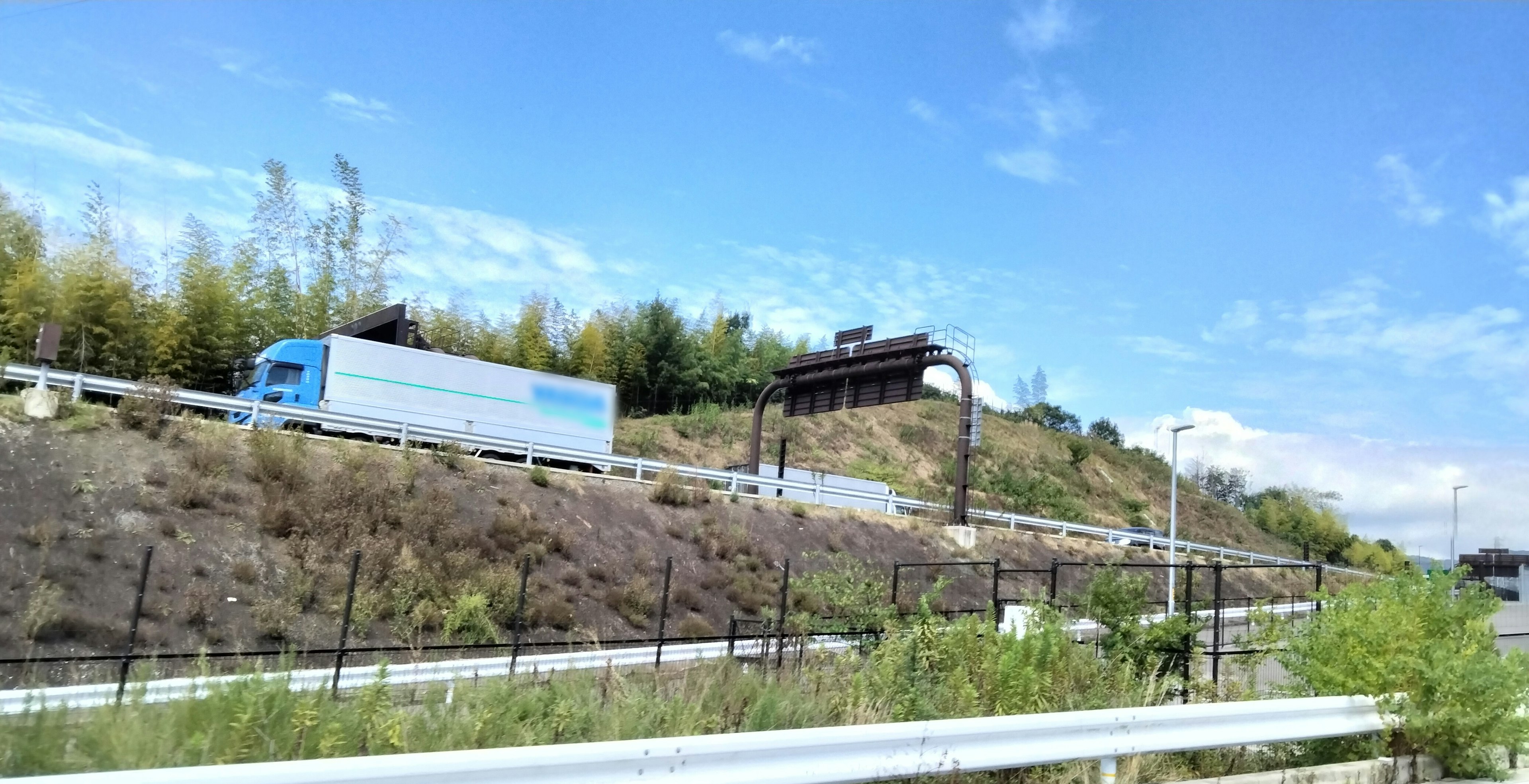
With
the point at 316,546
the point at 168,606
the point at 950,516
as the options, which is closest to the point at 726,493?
the point at 950,516

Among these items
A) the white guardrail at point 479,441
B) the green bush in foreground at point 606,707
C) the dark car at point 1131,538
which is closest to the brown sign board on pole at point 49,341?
the white guardrail at point 479,441

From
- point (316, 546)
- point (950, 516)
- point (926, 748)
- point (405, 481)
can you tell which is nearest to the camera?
point (926, 748)

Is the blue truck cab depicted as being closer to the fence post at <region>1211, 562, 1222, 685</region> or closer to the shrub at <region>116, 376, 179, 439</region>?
the shrub at <region>116, 376, 179, 439</region>

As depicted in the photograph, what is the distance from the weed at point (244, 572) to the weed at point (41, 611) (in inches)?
117

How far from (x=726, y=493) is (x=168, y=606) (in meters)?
A: 18.7

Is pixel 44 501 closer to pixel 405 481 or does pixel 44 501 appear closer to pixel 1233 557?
pixel 405 481

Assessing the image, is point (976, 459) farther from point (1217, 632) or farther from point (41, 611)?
point (41, 611)

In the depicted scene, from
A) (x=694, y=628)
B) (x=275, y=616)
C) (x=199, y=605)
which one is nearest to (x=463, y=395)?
(x=694, y=628)

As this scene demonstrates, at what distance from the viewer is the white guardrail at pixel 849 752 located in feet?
14.6

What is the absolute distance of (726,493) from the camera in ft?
111

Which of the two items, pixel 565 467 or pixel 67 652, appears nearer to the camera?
pixel 67 652

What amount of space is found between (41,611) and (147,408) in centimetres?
858

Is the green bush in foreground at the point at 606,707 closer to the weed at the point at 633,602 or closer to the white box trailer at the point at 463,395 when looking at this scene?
the weed at the point at 633,602

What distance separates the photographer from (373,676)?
812 centimetres
